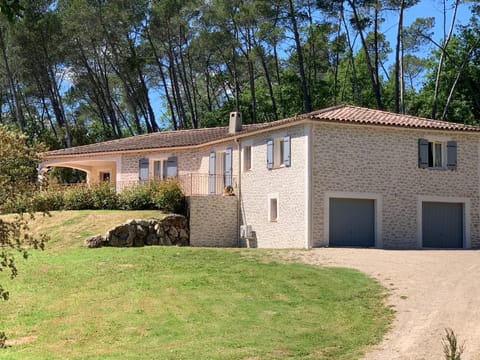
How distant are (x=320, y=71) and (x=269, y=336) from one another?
39.4 metres

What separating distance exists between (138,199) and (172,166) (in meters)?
3.93

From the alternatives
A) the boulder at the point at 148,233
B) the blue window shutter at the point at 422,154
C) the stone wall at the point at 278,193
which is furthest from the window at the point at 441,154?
the boulder at the point at 148,233

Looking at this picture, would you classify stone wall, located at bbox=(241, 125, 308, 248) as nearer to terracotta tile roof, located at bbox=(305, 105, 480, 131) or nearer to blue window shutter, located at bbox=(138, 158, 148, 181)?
terracotta tile roof, located at bbox=(305, 105, 480, 131)

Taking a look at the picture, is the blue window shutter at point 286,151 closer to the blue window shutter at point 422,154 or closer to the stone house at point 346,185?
the stone house at point 346,185

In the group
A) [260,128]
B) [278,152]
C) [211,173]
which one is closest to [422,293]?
[278,152]

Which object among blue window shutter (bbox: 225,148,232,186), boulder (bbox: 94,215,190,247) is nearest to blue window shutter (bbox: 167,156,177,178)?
blue window shutter (bbox: 225,148,232,186)

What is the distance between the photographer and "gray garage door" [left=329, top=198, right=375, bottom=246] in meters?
24.2

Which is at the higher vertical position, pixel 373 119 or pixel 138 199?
pixel 373 119

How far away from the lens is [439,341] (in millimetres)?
11500

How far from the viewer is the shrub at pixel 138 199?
2952 centimetres

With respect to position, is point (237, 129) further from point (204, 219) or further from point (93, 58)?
point (93, 58)

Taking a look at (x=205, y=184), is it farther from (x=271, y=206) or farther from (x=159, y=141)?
(x=159, y=141)

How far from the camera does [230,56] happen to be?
48344 mm

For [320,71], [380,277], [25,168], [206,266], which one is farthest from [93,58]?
[25,168]
